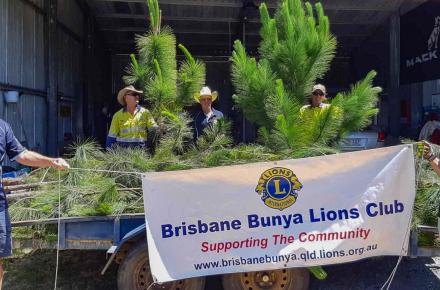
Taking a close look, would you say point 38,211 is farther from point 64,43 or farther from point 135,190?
point 64,43

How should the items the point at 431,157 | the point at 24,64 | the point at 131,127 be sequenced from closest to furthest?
the point at 431,157 < the point at 131,127 < the point at 24,64

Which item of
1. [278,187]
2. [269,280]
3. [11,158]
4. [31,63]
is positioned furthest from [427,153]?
[31,63]

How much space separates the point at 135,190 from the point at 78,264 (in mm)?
1520

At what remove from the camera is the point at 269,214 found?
3.42m

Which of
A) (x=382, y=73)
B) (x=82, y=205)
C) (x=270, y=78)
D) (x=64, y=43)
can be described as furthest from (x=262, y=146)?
(x=382, y=73)

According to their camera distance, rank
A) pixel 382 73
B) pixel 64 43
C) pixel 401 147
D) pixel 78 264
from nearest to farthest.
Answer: pixel 401 147 → pixel 78 264 → pixel 64 43 → pixel 382 73

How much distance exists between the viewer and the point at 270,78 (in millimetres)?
3922

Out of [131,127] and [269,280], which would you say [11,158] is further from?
[269,280]

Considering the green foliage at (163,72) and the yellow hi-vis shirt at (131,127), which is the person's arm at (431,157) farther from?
the yellow hi-vis shirt at (131,127)

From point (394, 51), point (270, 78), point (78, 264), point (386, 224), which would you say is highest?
point (394, 51)

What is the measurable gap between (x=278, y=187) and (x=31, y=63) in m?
5.96

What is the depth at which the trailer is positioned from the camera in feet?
11.5

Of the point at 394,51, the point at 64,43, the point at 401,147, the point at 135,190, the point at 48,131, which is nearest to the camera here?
the point at 401,147

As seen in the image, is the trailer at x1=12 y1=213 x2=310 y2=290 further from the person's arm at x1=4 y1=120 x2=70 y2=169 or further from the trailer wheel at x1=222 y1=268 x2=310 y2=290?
the person's arm at x1=4 y1=120 x2=70 y2=169
